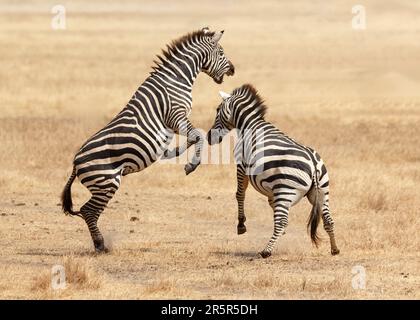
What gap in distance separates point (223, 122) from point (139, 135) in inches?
47.0

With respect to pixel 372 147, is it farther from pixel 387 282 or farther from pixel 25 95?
pixel 25 95

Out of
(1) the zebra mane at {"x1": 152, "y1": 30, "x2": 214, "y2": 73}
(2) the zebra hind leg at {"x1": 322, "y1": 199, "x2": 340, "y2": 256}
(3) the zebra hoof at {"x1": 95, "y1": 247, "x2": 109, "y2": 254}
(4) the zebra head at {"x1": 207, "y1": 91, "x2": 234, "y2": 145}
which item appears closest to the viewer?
(2) the zebra hind leg at {"x1": 322, "y1": 199, "x2": 340, "y2": 256}

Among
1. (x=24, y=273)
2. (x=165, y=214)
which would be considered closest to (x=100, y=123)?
(x=165, y=214)

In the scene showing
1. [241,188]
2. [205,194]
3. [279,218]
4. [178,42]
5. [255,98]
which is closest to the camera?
[279,218]

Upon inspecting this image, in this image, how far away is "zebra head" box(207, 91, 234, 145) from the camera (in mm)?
14352

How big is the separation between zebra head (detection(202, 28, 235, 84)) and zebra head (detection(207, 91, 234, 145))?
2.59 ft

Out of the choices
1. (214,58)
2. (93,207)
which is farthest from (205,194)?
(93,207)

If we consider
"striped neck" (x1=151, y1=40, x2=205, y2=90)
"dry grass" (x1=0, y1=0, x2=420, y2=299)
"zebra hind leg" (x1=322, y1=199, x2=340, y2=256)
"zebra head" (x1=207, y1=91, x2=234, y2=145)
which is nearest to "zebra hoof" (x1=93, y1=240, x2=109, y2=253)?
"dry grass" (x1=0, y1=0, x2=420, y2=299)

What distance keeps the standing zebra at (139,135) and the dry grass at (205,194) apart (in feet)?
2.47

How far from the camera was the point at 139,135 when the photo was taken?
45.8 feet

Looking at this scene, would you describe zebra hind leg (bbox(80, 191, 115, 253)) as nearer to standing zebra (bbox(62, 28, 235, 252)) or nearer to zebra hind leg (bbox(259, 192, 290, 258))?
standing zebra (bbox(62, 28, 235, 252))

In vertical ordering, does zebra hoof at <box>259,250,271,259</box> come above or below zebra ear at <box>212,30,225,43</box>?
below

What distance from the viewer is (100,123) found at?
30.8 metres

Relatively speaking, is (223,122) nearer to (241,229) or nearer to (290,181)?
(241,229)
